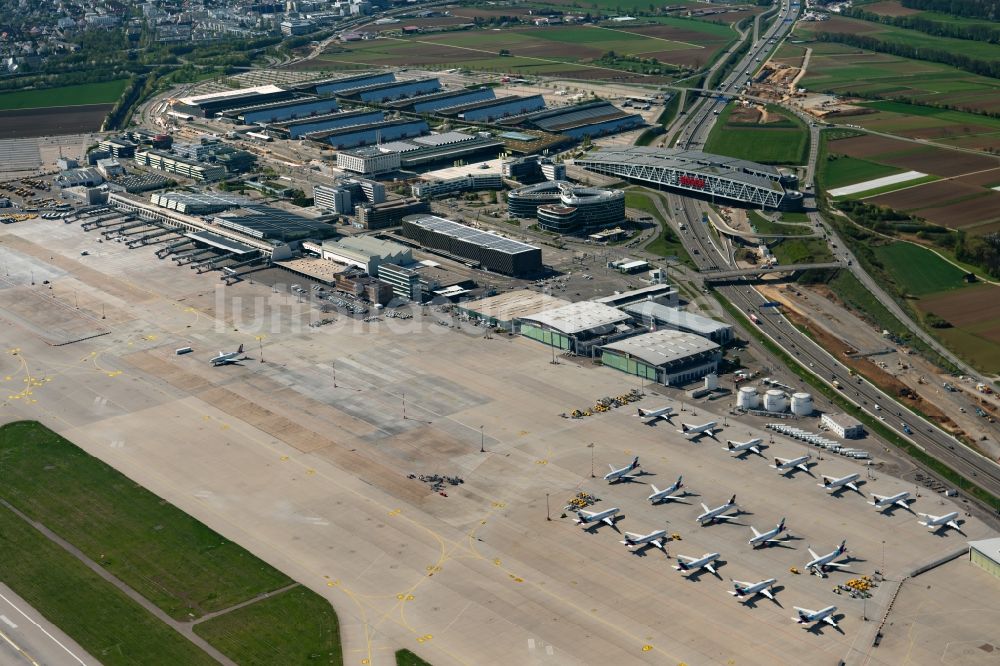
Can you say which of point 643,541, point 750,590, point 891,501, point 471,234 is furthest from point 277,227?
point 750,590

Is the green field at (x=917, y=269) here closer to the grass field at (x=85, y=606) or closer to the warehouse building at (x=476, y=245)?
the warehouse building at (x=476, y=245)

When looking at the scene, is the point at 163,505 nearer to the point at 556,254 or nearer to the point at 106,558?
the point at 106,558

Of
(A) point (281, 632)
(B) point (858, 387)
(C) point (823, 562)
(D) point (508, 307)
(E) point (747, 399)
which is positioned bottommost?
(B) point (858, 387)

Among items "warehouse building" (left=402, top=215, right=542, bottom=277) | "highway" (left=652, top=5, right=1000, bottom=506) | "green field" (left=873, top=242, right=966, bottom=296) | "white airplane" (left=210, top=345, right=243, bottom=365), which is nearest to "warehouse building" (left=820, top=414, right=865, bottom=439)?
"highway" (left=652, top=5, right=1000, bottom=506)

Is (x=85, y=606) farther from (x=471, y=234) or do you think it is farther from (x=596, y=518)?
(x=471, y=234)

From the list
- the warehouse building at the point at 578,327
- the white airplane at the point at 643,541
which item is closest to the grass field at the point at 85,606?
the white airplane at the point at 643,541

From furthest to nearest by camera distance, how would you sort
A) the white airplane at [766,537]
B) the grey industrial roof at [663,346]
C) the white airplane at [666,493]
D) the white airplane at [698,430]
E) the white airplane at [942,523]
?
the grey industrial roof at [663,346] < the white airplane at [698,430] < the white airplane at [666,493] < the white airplane at [942,523] < the white airplane at [766,537]
